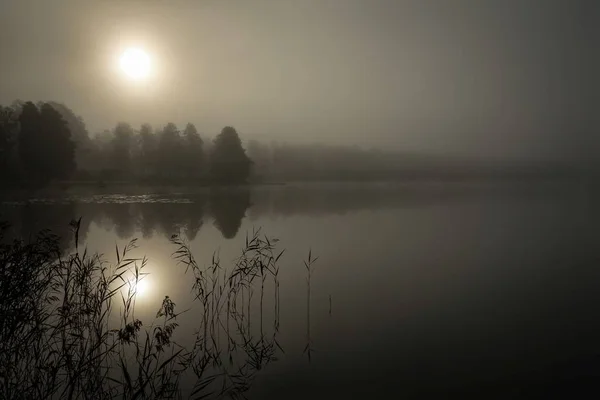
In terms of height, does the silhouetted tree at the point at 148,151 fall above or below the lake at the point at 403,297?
above

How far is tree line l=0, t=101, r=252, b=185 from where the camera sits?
24.0 meters

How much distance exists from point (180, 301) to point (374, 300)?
4232 mm

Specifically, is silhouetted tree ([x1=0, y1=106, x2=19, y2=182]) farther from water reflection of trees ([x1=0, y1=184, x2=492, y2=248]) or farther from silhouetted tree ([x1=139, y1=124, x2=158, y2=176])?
silhouetted tree ([x1=139, y1=124, x2=158, y2=176])

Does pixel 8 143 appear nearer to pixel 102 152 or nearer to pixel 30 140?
pixel 30 140

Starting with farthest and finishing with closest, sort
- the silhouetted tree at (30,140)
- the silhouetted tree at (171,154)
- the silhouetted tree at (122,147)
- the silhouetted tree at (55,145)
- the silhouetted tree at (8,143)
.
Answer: the silhouetted tree at (171,154) → the silhouetted tree at (122,147) → the silhouetted tree at (55,145) → the silhouetted tree at (30,140) → the silhouetted tree at (8,143)

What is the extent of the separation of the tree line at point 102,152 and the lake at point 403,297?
3.79m

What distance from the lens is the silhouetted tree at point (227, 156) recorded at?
3391 centimetres

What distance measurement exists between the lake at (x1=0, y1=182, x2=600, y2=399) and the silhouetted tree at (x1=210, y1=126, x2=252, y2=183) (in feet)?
42.4

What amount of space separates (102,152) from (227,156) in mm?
9423

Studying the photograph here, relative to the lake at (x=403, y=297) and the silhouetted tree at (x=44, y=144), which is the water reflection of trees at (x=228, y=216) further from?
the silhouetted tree at (x=44, y=144)

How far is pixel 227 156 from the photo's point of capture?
112 ft

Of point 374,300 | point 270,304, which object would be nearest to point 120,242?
point 270,304

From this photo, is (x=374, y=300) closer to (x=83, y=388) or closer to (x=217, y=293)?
(x=217, y=293)

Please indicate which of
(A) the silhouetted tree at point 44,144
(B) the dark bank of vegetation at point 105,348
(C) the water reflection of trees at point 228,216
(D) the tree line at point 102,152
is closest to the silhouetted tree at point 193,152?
(D) the tree line at point 102,152
